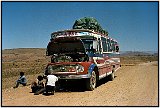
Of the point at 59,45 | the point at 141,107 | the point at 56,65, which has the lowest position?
the point at 141,107

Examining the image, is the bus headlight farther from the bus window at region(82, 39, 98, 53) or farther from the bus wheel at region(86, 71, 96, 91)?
the bus window at region(82, 39, 98, 53)

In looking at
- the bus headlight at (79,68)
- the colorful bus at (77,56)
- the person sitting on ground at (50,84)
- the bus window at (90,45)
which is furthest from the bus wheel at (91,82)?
the person sitting on ground at (50,84)

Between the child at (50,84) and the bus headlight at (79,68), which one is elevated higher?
the bus headlight at (79,68)

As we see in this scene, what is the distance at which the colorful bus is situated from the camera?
43.1ft

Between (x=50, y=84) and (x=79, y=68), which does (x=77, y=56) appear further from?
(x=50, y=84)

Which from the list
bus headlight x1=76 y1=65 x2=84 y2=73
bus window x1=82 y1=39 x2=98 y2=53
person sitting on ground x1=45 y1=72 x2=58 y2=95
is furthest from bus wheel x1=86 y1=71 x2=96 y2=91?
person sitting on ground x1=45 y1=72 x2=58 y2=95

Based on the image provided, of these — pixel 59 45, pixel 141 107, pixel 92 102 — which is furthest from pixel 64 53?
pixel 141 107

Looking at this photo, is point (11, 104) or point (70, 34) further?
point (70, 34)

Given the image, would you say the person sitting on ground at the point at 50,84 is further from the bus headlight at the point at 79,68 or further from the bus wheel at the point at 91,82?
the bus wheel at the point at 91,82

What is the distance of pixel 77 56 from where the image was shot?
45.6 feet

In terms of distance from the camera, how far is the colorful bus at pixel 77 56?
13133 mm

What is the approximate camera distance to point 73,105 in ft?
32.1

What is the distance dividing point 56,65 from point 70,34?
70.1 inches

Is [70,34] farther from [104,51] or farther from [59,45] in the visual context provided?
[104,51]
